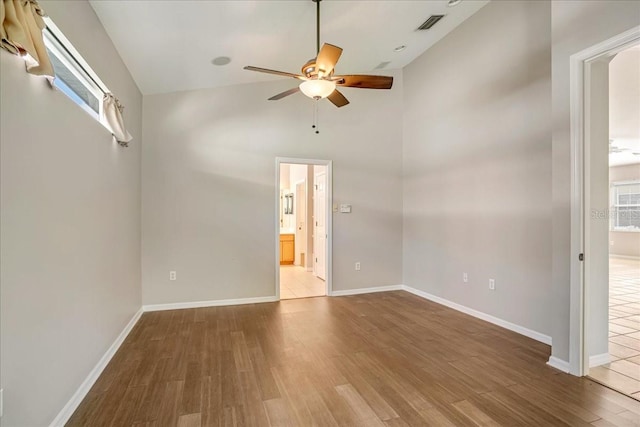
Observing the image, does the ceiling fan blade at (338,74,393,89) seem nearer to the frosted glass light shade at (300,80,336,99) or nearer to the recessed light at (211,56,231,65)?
the frosted glass light shade at (300,80,336,99)

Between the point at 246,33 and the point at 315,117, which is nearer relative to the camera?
the point at 246,33

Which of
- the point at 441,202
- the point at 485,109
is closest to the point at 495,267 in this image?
the point at 441,202

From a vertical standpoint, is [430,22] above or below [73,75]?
above

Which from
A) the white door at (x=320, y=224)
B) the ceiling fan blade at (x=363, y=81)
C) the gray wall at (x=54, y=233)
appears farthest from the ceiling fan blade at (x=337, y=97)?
the white door at (x=320, y=224)

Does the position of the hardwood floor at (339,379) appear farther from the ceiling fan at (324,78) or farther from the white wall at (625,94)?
the white wall at (625,94)

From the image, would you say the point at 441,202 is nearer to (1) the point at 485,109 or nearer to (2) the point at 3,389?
(1) the point at 485,109

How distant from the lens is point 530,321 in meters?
3.38

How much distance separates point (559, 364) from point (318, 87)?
3.14 meters

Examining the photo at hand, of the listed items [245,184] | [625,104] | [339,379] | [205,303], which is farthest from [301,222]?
[625,104]

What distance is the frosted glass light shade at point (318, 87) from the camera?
2.81 m

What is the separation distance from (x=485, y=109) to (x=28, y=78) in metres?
4.28

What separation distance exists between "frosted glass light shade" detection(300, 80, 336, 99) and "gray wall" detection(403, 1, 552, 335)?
2188mm

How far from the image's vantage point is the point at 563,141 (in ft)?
8.73

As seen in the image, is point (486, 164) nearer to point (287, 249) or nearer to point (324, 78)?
point (324, 78)
